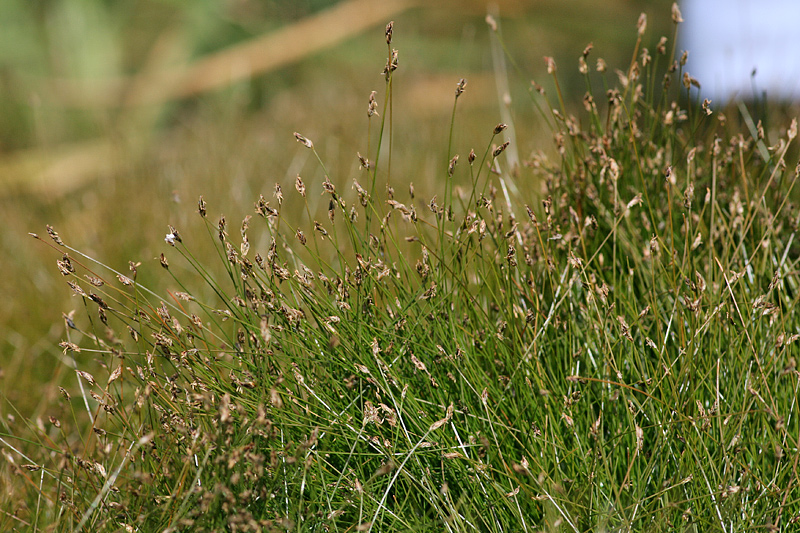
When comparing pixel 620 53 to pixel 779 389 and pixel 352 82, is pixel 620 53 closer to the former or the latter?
pixel 352 82

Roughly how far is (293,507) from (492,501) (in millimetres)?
438

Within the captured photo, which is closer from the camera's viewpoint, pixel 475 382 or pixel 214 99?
pixel 475 382

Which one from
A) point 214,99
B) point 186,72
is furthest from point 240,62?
point 186,72

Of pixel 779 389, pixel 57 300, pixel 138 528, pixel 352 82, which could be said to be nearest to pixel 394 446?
pixel 138 528

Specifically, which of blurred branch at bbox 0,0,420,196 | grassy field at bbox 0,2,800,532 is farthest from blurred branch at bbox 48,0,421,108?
grassy field at bbox 0,2,800,532

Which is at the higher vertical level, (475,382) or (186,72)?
(186,72)

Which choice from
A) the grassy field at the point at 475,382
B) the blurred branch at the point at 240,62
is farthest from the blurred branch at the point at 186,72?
the grassy field at the point at 475,382

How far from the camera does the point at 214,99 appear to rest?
7.55 metres

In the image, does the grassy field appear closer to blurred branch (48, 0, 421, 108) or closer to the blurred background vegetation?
the blurred background vegetation

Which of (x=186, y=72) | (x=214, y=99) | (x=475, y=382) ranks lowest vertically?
(x=475, y=382)

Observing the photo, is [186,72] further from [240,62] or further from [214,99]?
[240,62]

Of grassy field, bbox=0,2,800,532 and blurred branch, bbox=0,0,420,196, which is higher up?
blurred branch, bbox=0,0,420,196

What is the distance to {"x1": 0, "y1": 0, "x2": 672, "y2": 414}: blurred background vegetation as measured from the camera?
12.2ft

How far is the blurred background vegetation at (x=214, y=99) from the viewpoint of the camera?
3.72 meters
